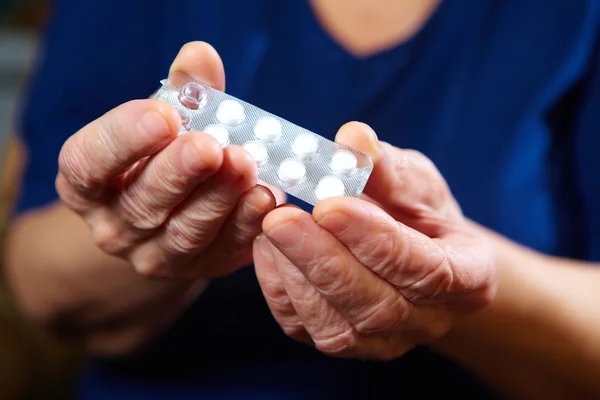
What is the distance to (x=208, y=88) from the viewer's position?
0.37 meters

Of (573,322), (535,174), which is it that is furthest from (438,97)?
(573,322)

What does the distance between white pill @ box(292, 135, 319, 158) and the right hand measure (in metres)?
0.05

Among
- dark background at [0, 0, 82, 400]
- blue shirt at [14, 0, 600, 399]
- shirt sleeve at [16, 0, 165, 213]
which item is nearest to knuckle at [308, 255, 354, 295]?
blue shirt at [14, 0, 600, 399]

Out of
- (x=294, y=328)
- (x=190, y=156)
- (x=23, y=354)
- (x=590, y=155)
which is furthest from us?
(x=23, y=354)

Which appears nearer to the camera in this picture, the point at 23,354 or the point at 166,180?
the point at 166,180

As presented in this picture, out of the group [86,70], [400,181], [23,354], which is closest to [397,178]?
[400,181]

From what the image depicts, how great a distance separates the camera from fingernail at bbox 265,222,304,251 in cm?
30

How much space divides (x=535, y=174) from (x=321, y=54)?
0.26m

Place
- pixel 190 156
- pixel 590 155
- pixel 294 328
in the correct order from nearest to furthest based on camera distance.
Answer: pixel 190 156
pixel 294 328
pixel 590 155

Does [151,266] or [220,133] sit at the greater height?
[220,133]

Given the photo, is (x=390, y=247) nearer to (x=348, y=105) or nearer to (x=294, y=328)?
(x=294, y=328)

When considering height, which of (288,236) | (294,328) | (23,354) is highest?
(288,236)

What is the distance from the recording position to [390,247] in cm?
31

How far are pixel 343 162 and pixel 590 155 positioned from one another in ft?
1.18
